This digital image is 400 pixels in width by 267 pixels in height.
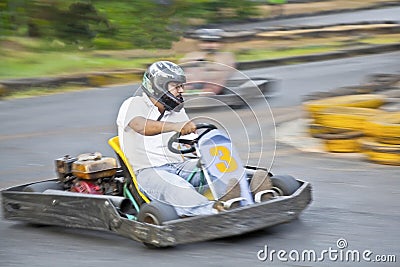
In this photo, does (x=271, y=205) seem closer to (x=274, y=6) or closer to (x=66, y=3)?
(x=66, y=3)

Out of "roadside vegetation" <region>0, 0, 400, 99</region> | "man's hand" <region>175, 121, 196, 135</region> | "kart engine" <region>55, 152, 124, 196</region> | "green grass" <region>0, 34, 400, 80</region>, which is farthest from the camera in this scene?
"roadside vegetation" <region>0, 0, 400, 99</region>

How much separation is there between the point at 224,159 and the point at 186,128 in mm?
327

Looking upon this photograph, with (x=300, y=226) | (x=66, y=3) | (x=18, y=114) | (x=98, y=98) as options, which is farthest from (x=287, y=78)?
(x=300, y=226)

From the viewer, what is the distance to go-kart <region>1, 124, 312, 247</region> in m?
5.30

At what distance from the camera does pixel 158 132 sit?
18.6 ft

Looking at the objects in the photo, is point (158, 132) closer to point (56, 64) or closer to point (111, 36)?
point (56, 64)

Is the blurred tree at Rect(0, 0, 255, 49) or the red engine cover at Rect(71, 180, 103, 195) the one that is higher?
the red engine cover at Rect(71, 180, 103, 195)

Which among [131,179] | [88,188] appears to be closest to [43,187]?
[88,188]

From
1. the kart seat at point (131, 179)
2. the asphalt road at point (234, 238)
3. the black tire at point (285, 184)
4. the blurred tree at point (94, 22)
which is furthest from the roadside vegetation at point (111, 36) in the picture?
the kart seat at point (131, 179)

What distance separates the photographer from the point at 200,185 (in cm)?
567

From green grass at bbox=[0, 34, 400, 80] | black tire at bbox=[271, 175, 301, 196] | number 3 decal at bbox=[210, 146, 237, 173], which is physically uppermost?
number 3 decal at bbox=[210, 146, 237, 173]

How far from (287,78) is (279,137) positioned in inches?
189

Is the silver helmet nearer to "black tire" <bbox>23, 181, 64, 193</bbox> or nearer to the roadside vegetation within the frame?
"black tire" <bbox>23, 181, 64, 193</bbox>

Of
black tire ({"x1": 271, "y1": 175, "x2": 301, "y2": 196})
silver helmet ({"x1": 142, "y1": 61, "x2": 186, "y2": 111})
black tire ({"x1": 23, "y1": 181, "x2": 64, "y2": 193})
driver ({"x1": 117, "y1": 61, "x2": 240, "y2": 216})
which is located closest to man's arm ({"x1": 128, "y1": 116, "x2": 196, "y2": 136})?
driver ({"x1": 117, "y1": 61, "x2": 240, "y2": 216})
